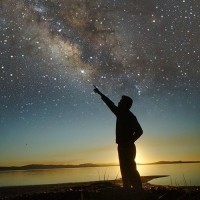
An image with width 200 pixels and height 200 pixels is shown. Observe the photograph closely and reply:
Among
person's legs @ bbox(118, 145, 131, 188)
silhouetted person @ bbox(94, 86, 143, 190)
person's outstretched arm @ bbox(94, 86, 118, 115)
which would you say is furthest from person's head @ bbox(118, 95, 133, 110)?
person's legs @ bbox(118, 145, 131, 188)

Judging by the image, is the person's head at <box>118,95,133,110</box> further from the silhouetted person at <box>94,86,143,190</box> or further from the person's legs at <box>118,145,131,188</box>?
the person's legs at <box>118,145,131,188</box>

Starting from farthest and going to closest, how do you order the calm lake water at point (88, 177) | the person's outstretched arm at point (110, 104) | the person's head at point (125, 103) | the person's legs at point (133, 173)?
the calm lake water at point (88, 177) < the person's outstretched arm at point (110, 104) < the person's head at point (125, 103) < the person's legs at point (133, 173)

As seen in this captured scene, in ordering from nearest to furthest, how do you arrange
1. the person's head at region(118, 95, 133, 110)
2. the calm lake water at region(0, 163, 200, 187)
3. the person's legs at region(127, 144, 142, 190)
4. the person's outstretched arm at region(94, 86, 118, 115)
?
1. the person's legs at region(127, 144, 142, 190)
2. the person's head at region(118, 95, 133, 110)
3. the person's outstretched arm at region(94, 86, 118, 115)
4. the calm lake water at region(0, 163, 200, 187)

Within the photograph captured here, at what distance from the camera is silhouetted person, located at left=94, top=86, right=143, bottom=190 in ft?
22.1

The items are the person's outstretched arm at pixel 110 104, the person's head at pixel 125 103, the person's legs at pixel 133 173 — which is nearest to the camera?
the person's legs at pixel 133 173

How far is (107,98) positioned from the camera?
7.61 metres

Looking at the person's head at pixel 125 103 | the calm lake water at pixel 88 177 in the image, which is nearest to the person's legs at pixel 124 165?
the person's head at pixel 125 103

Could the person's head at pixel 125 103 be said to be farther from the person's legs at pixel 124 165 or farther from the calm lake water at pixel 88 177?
the calm lake water at pixel 88 177

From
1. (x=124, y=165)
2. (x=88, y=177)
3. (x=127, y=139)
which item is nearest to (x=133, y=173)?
(x=124, y=165)

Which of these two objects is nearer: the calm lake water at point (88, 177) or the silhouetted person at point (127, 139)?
the silhouetted person at point (127, 139)

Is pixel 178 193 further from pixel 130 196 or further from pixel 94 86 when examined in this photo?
pixel 94 86

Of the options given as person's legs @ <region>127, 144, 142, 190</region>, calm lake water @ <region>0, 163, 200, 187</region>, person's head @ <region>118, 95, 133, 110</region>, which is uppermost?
person's head @ <region>118, 95, 133, 110</region>

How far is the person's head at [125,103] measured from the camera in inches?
285

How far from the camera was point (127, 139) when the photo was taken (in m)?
6.95
